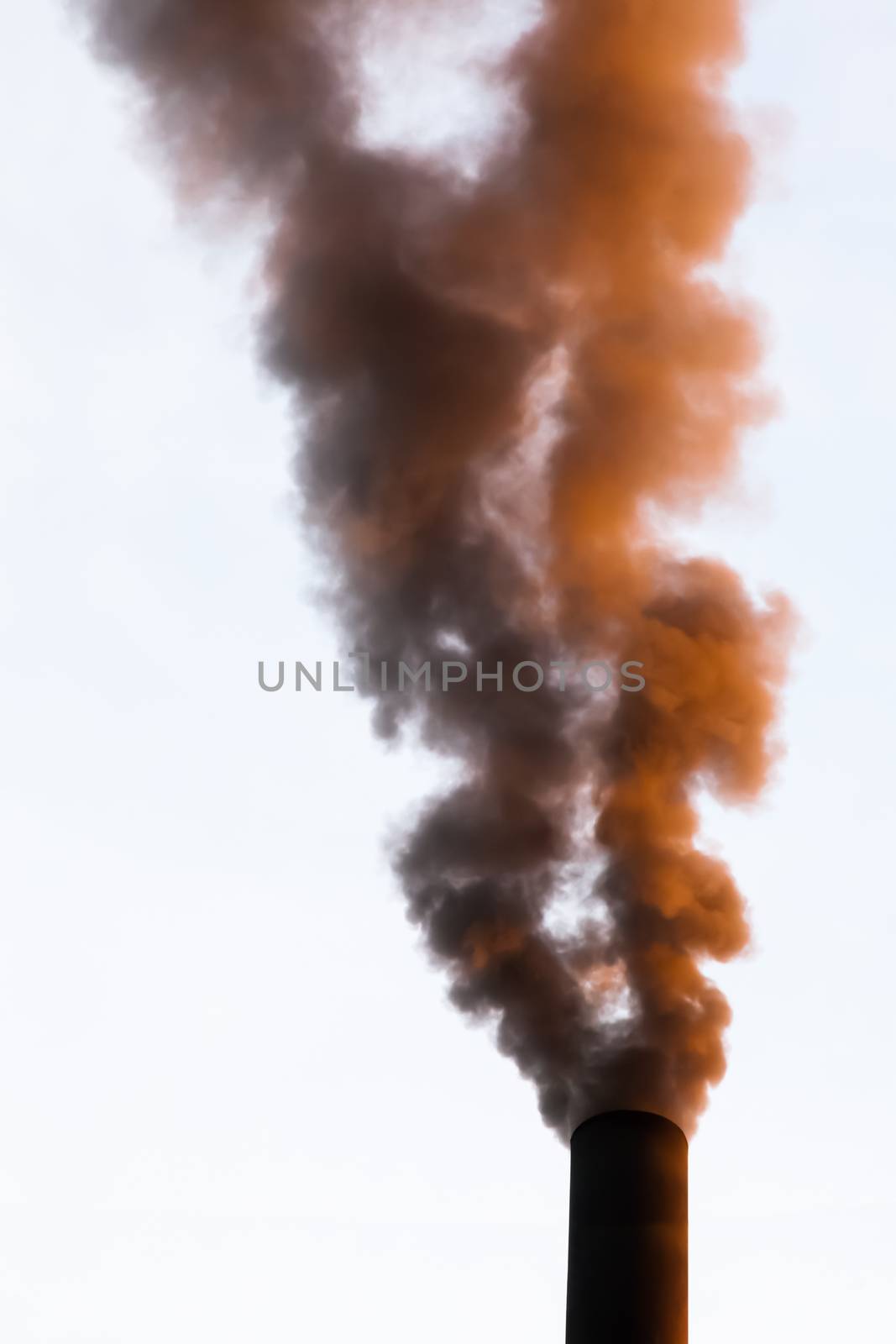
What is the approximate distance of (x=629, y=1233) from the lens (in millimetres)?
13906

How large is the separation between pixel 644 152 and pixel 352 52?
4.31 meters

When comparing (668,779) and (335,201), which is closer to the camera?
(668,779)

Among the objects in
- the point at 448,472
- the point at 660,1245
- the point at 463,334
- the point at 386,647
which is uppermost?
the point at 463,334

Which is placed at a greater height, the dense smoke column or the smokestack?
the dense smoke column

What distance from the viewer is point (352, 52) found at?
74.4ft

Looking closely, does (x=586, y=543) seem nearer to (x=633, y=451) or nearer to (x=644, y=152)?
(x=633, y=451)

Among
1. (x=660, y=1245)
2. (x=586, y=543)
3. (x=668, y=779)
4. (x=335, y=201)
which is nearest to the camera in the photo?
(x=660, y=1245)

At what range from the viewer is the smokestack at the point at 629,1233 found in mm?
13641

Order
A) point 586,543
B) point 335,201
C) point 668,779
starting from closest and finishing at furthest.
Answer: point 668,779, point 586,543, point 335,201

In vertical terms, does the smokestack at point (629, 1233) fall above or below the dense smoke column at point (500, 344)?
below

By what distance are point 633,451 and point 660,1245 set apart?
993 centimetres

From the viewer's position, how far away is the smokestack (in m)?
13.6

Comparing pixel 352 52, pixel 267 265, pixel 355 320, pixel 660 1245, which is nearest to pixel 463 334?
pixel 355 320

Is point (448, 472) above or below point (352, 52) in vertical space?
below
